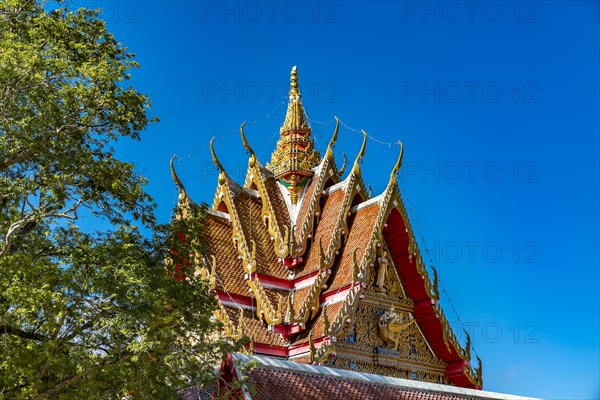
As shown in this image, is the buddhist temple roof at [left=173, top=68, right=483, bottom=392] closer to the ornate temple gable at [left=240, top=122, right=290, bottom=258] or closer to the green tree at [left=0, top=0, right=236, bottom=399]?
the ornate temple gable at [left=240, top=122, right=290, bottom=258]

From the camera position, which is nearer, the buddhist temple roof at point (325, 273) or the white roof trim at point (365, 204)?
the buddhist temple roof at point (325, 273)

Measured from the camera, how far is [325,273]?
18.2 m

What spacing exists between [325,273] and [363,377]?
4.76 metres

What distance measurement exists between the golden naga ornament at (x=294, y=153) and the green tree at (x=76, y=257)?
8.31 meters

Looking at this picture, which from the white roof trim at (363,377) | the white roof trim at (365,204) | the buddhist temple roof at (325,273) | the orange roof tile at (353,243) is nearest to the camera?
the white roof trim at (363,377)

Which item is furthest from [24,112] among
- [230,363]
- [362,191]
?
[362,191]

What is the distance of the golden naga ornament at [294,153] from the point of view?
66.7 feet

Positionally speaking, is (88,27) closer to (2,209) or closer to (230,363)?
(2,209)

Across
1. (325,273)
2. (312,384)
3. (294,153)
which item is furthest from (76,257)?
(294,153)

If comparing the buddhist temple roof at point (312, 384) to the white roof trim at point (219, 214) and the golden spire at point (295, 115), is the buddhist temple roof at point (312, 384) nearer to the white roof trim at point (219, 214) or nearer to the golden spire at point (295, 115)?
the white roof trim at point (219, 214)

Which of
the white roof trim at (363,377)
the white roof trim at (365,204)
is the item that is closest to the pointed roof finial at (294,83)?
the white roof trim at (365,204)

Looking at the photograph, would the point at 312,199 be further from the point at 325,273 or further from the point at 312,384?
the point at 312,384

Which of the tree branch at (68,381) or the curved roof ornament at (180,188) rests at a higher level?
the curved roof ornament at (180,188)

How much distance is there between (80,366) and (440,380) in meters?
10.00
